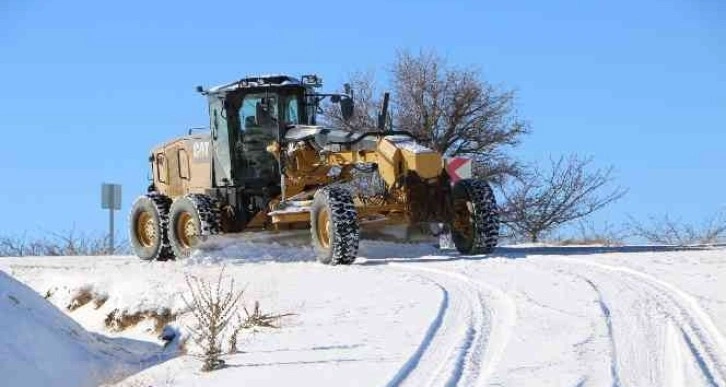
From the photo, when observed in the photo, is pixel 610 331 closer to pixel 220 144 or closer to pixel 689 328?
pixel 689 328

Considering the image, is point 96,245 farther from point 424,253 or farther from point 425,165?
point 425,165

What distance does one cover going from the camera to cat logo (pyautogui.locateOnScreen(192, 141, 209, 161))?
1869 centimetres

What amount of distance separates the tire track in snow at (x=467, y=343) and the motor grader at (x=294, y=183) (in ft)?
13.7

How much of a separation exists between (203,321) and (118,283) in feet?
19.0

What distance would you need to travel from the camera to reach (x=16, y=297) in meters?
10.9

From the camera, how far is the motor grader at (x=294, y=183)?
48.6 feet

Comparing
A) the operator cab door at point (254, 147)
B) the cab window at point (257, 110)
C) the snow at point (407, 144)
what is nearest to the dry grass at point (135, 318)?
the snow at point (407, 144)

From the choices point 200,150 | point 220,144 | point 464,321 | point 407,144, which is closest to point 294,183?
point 220,144

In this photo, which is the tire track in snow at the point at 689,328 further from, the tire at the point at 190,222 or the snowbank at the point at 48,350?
the tire at the point at 190,222

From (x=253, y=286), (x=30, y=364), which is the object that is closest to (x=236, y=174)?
(x=253, y=286)

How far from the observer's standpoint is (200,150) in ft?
62.3

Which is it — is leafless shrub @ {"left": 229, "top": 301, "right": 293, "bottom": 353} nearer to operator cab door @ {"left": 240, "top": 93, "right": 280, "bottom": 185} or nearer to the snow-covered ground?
the snow-covered ground

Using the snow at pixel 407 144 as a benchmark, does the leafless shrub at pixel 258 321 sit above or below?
below

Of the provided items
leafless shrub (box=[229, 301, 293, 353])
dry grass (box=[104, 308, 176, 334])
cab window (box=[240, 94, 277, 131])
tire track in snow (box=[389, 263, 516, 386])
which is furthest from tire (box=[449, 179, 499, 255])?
leafless shrub (box=[229, 301, 293, 353])
